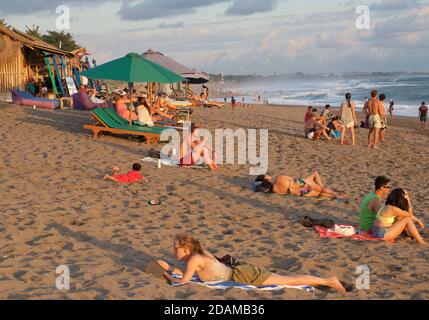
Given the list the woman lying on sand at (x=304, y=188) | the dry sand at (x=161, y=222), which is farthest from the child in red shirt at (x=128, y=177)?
the woman lying on sand at (x=304, y=188)

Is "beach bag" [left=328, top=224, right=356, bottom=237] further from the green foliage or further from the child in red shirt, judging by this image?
→ the green foliage

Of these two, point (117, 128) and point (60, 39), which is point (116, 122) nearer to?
point (117, 128)

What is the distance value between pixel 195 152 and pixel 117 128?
3054 millimetres

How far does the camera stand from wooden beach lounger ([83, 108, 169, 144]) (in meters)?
12.2

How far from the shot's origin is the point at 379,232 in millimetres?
6145

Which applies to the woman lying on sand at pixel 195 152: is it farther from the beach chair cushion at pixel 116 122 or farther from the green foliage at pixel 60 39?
the green foliage at pixel 60 39

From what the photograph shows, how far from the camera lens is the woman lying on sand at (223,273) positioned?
176 inches

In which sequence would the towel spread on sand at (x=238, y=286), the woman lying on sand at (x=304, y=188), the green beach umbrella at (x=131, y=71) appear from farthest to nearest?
the green beach umbrella at (x=131, y=71) → the woman lying on sand at (x=304, y=188) → the towel spread on sand at (x=238, y=286)

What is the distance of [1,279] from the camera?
176 inches

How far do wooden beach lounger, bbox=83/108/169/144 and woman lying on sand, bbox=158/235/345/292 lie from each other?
310 inches

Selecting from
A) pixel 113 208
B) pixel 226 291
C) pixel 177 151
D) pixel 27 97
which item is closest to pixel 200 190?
pixel 113 208

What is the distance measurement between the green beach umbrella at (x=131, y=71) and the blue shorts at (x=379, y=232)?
704cm

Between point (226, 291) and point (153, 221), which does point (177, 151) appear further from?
point (226, 291)
